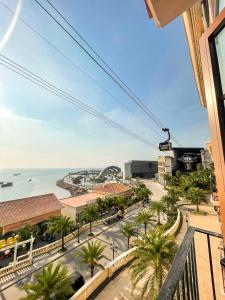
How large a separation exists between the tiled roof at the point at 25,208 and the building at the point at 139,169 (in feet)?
305

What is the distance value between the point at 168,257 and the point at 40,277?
8320 millimetres

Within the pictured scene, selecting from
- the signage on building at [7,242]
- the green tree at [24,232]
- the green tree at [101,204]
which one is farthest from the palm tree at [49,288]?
the green tree at [101,204]

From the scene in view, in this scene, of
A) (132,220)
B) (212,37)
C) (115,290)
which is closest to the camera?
(212,37)

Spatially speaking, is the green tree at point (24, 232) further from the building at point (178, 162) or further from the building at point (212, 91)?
the building at point (178, 162)

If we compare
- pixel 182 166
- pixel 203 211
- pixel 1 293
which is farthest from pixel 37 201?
pixel 182 166

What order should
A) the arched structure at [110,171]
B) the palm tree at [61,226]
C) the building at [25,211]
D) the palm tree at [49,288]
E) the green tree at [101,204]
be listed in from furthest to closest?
the arched structure at [110,171], the green tree at [101,204], the building at [25,211], the palm tree at [61,226], the palm tree at [49,288]

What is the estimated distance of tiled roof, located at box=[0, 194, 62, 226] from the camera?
2648 cm

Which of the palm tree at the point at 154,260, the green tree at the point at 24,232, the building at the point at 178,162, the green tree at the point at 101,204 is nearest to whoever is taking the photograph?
the palm tree at the point at 154,260

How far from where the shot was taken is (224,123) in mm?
1489

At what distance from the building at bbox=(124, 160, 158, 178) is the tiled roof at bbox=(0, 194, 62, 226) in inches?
3664

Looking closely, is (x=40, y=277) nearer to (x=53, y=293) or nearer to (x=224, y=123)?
(x=53, y=293)

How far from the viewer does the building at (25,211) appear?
2588 cm

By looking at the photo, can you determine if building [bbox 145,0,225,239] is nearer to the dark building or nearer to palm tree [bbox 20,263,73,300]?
palm tree [bbox 20,263,73,300]

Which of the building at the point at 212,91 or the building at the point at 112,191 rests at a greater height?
the building at the point at 212,91
